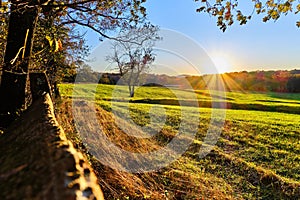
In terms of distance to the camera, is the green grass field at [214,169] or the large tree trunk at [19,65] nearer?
the large tree trunk at [19,65]

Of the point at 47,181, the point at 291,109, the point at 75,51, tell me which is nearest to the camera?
the point at 47,181

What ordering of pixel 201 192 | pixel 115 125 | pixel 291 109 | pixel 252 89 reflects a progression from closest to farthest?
pixel 201 192 → pixel 115 125 → pixel 291 109 → pixel 252 89

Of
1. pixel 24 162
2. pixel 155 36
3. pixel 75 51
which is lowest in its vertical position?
pixel 24 162

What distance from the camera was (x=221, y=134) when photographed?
1377 centimetres

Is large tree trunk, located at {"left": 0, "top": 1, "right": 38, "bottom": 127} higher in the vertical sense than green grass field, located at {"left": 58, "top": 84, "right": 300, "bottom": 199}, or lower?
higher

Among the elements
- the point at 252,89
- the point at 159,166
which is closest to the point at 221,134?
the point at 159,166

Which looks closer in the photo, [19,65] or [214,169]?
[19,65]

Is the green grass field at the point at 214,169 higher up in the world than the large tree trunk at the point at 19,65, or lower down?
lower down

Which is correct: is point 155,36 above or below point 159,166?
above

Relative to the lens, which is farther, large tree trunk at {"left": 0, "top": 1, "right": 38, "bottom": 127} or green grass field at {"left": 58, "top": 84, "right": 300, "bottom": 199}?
green grass field at {"left": 58, "top": 84, "right": 300, "bottom": 199}

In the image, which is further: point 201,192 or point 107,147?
point 107,147

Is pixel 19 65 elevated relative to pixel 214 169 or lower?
elevated

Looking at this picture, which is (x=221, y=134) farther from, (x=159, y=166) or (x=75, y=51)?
(x=75, y=51)

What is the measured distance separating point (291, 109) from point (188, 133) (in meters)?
19.8
